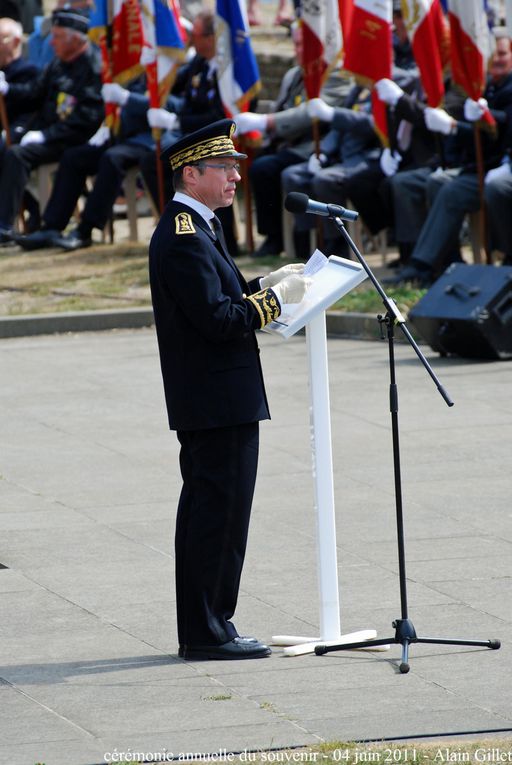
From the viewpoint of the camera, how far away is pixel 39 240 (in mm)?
16891

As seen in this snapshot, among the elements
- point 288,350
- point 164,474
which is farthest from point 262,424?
point 288,350

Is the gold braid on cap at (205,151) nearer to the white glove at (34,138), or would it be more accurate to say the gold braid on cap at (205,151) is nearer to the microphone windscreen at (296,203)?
the microphone windscreen at (296,203)

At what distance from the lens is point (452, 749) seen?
454 centimetres

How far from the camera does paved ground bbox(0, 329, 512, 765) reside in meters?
4.95

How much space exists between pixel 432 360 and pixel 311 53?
4.23 metres

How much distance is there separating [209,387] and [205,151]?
2.65 ft

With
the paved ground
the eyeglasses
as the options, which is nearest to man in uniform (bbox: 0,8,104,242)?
the paved ground

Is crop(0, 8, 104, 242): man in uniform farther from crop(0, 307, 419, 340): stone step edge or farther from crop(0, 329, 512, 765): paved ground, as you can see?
crop(0, 329, 512, 765): paved ground

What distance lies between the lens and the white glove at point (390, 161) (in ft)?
47.5

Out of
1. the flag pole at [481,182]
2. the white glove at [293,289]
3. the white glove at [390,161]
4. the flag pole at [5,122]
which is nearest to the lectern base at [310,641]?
the white glove at [293,289]

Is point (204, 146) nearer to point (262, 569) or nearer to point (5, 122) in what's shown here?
point (262, 569)

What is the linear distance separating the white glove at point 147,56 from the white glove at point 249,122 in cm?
117

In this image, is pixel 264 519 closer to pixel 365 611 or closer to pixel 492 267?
pixel 365 611

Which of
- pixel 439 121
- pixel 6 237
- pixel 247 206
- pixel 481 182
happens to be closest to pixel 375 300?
pixel 481 182
